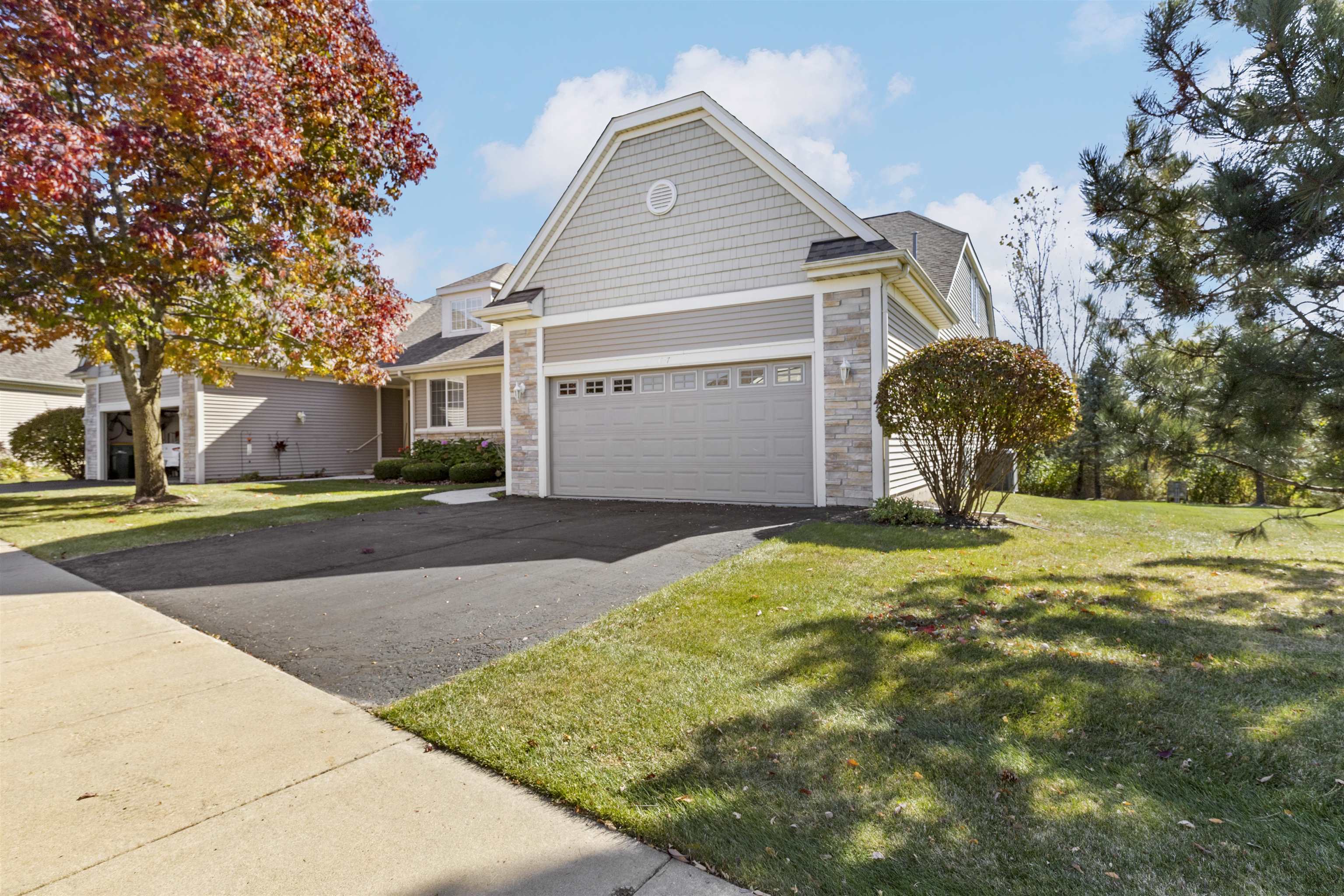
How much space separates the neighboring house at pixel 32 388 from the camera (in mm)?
21094

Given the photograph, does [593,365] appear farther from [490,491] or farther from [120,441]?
[120,441]

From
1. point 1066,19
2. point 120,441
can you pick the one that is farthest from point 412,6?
point 120,441

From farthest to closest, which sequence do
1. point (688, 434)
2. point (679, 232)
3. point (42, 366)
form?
point (42, 366) < point (679, 232) < point (688, 434)

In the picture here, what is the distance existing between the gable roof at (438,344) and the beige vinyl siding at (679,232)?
425 centimetres

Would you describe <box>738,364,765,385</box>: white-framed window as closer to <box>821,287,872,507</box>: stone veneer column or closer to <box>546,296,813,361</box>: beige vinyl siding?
<box>546,296,813,361</box>: beige vinyl siding

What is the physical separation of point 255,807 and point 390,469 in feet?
52.7

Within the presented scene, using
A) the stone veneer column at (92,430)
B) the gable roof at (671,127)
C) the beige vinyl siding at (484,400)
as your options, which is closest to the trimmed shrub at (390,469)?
the beige vinyl siding at (484,400)

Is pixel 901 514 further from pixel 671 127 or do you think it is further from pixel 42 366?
pixel 42 366

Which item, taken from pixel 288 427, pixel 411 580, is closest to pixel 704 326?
pixel 411 580

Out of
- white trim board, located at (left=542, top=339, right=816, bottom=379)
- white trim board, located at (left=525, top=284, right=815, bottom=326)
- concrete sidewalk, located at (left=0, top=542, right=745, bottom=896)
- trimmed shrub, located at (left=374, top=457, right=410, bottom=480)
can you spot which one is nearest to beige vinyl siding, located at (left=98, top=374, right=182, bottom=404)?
trimmed shrub, located at (left=374, top=457, right=410, bottom=480)

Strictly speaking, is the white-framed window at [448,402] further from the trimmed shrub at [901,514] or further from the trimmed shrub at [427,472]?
the trimmed shrub at [901,514]

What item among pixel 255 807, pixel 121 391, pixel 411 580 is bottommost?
pixel 255 807

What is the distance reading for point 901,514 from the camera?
8078 millimetres

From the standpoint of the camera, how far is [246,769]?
8.48ft
